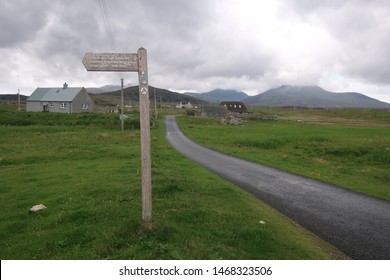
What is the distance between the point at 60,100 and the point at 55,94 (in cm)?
496

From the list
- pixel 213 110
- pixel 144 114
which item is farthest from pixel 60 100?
pixel 144 114

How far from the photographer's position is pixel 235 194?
14.6 metres

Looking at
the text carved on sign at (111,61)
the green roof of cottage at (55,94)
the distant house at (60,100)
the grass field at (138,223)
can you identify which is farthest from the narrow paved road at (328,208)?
the green roof of cottage at (55,94)

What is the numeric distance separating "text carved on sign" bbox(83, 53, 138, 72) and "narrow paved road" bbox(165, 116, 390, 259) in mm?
8029

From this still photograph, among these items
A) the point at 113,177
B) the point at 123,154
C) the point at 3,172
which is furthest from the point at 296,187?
the point at 3,172

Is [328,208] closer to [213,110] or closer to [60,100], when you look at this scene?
[60,100]

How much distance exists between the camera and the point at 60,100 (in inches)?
3610

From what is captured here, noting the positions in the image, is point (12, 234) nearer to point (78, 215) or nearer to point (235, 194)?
point (78, 215)

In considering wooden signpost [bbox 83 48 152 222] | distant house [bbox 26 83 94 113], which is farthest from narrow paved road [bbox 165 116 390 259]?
distant house [bbox 26 83 94 113]

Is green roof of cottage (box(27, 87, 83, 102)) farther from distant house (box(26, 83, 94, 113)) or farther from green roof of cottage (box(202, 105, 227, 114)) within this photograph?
green roof of cottage (box(202, 105, 227, 114))

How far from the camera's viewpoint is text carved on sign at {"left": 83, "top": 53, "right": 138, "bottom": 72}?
27.9 ft

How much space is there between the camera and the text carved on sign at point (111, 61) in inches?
335

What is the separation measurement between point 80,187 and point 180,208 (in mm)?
6354

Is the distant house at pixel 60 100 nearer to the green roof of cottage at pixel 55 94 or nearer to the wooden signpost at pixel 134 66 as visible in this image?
the green roof of cottage at pixel 55 94
